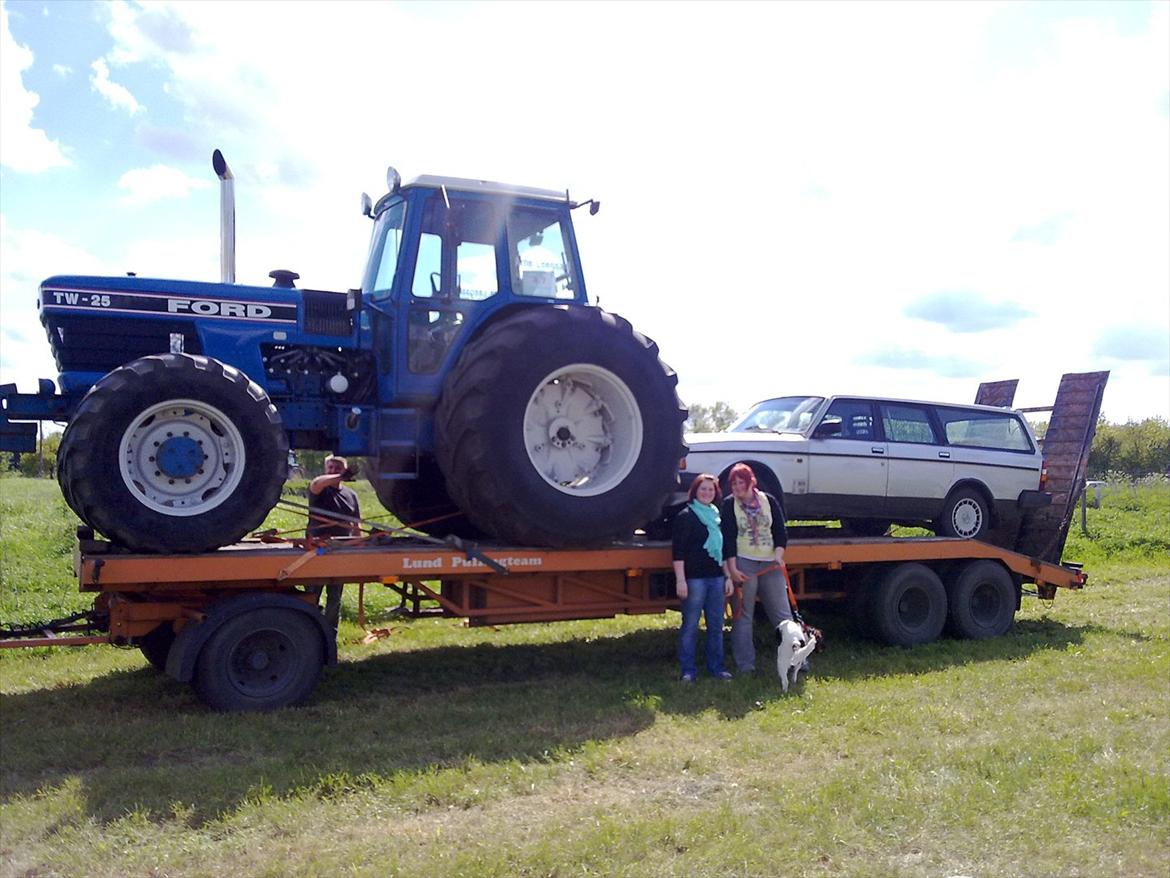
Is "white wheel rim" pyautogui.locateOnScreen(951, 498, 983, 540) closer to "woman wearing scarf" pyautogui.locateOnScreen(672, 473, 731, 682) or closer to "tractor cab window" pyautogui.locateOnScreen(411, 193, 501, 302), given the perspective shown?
"woman wearing scarf" pyautogui.locateOnScreen(672, 473, 731, 682)

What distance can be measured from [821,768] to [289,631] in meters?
3.50

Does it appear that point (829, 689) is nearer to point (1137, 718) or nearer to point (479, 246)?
point (1137, 718)

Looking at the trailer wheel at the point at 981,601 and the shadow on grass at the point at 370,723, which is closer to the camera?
the shadow on grass at the point at 370,723

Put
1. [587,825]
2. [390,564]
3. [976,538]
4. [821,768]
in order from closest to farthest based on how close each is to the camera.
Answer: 1. [587,825]
2. [821,768]
3. [390,564]
4. [976,538]

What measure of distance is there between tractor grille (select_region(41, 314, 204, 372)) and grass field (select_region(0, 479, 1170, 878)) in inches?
93.1

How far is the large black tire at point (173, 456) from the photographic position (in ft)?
20.8

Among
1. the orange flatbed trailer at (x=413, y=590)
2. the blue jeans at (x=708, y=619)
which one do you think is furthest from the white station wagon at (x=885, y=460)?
the blue jeans at (x=708, y=619)

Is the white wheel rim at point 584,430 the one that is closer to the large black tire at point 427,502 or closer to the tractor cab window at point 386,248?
the large black tire at point 427,502

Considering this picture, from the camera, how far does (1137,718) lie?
7.20m

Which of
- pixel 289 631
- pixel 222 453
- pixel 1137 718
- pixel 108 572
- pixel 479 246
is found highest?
pixel 479 246

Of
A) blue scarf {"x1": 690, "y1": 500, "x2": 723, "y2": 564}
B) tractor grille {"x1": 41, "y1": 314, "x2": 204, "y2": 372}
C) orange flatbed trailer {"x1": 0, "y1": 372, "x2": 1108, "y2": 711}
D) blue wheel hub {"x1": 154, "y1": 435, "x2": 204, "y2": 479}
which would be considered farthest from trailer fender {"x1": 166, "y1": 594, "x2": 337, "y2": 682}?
blue scarf {"x1": 690, "y1": 500, "x2": 723, "y2": 564}

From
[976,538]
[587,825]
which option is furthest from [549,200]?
[976,538]

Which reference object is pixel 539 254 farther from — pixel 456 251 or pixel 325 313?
pixel 325 313

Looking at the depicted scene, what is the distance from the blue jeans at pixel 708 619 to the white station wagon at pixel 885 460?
152 centimetres
